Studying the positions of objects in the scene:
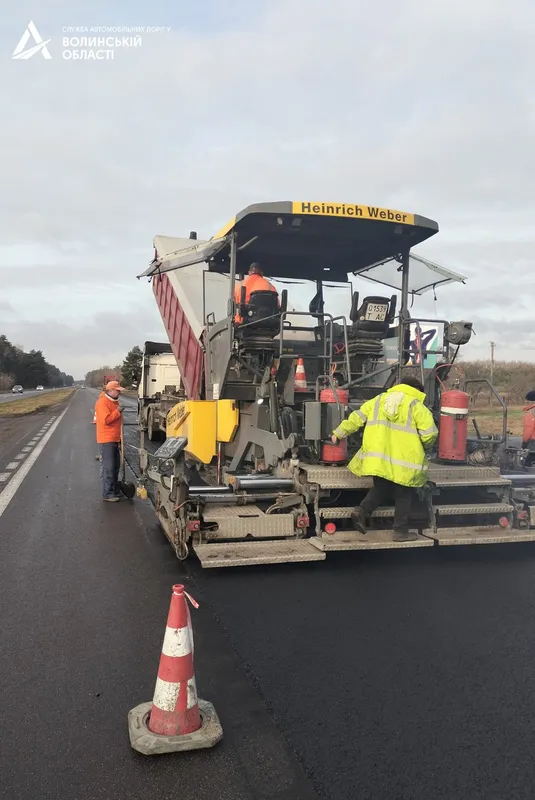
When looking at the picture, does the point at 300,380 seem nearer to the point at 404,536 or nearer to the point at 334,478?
the point at 334,478

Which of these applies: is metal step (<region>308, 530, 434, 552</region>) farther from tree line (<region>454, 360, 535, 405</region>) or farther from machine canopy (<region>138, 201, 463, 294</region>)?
tree line (<region>454, 360, 535, 405</region>)

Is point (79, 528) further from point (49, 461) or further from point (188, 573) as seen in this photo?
point (49, 461)

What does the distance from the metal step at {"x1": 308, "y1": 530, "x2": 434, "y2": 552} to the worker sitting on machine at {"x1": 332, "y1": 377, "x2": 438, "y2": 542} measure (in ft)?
0.23

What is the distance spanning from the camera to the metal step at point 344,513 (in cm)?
520

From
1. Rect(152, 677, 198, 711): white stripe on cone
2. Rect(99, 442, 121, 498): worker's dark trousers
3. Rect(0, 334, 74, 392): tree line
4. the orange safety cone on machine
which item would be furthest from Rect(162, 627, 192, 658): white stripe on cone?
Rect(0, 334, 74, 392): tree line

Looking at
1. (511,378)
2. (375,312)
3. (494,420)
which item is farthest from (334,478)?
(511,378)

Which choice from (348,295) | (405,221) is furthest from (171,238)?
(405,221)

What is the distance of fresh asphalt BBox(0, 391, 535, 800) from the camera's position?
2416 mm

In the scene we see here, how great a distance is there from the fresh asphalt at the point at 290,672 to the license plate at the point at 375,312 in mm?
2664

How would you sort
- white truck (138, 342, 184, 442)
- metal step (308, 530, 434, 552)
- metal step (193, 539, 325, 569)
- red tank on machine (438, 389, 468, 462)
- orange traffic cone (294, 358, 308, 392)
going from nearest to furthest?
metal step (193, 539, 325, 569)
metal step (308, 530, 434, 552)
red tank on machine (438, 389, 468, 462)
orange traffic cone (294, 358, 308, 392)
white truck (138, 342, 184, 442)

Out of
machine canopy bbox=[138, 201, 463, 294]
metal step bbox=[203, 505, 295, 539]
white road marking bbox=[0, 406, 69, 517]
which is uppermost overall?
machine canopy bbox=[138, 201, 463, 294]

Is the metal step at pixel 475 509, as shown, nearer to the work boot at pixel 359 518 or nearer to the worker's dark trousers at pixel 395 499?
the worker's dark trousers at pixel 395 499

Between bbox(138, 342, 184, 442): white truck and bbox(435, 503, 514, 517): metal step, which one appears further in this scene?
bbox(138, 342, 184, 442): white truck

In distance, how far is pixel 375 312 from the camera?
681 centimetres
